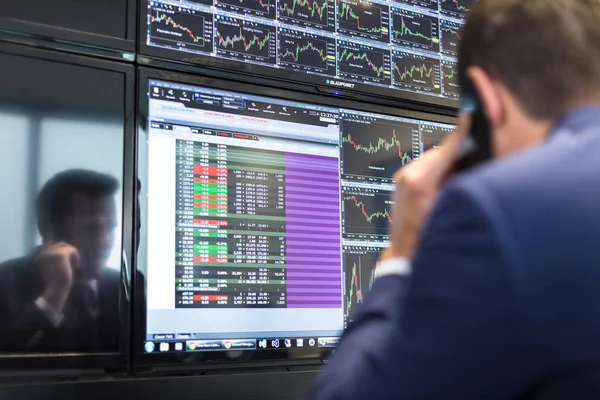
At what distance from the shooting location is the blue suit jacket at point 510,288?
56cm

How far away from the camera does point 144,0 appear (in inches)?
59.2

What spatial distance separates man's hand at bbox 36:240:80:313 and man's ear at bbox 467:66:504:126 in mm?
908

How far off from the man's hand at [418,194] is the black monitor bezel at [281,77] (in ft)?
2.71

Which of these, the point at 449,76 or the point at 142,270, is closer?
the point at 142,270

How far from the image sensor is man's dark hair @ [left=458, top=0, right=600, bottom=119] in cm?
69

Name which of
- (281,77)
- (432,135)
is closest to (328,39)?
(281,77)

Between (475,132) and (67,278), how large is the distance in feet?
2.91

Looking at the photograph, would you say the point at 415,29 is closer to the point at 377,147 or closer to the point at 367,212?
the point at 377,147

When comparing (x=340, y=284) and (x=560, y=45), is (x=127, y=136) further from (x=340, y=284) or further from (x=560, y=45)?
(x=560, y=45)

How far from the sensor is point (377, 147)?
1.75 meters

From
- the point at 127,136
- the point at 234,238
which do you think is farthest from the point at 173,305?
the point at 127,136

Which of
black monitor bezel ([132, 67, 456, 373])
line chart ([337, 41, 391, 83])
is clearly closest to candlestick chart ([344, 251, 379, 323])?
black monitor bezel ([132, 67, 456, 373])

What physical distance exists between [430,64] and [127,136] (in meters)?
0.91

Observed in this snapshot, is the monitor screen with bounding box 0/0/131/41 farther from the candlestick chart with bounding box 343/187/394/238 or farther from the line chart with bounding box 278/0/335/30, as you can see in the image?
the candlestick chart with bounding box 343/187/394/238
